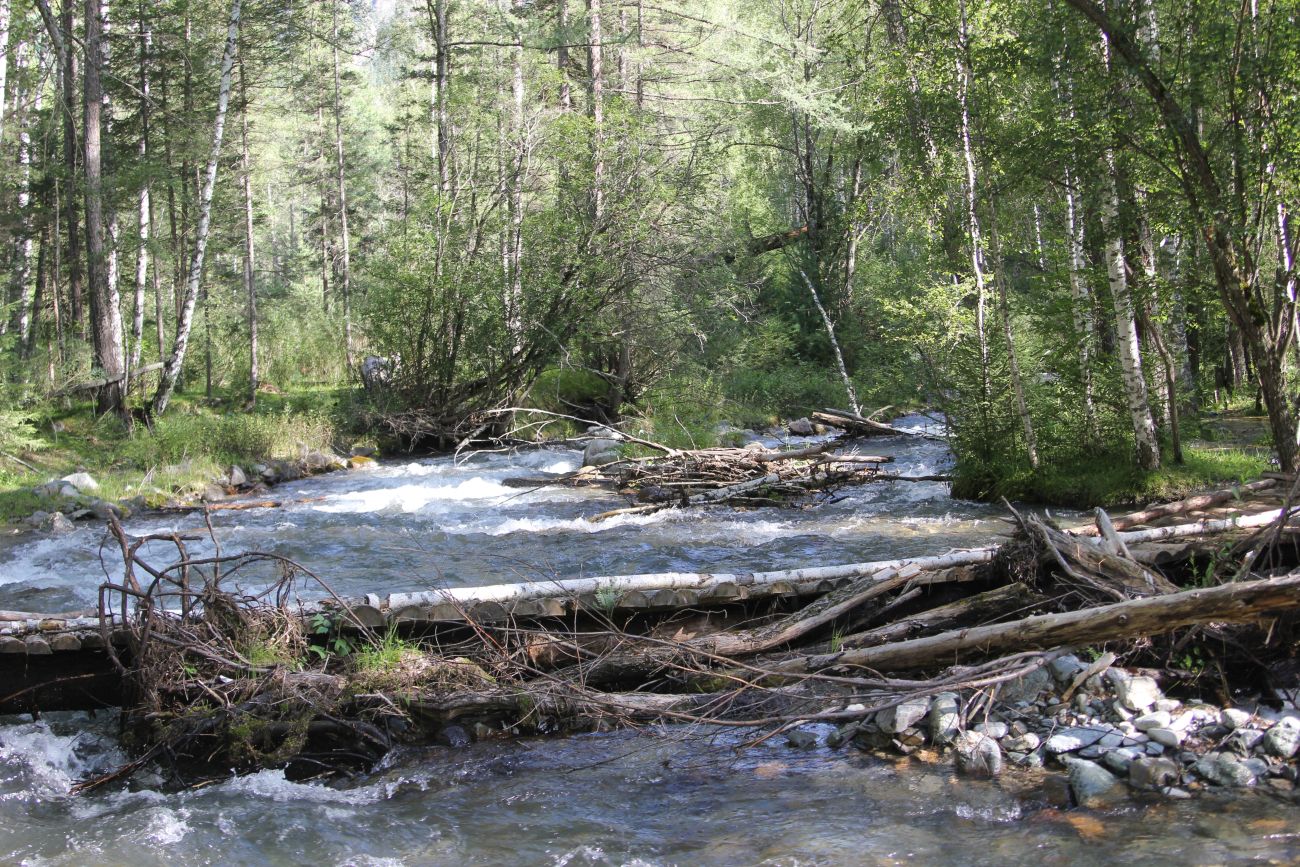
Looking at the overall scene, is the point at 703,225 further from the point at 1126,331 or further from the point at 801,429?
the point at 1126,331

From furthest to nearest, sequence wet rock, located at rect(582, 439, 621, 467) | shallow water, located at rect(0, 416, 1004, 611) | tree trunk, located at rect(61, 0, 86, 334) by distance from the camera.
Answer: tree trunk, located at rect(61, 0, 86, 334)
wet rock, located at rect(582, 439, 621, 467)
shallow water, located at rect(0, 416, 1004, 611)

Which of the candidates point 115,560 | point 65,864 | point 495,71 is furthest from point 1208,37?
point 495,71

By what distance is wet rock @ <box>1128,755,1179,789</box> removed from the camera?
14.6 ft

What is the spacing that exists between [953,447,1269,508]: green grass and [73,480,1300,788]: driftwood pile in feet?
17.0

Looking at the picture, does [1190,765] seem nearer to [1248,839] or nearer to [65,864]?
[1248,839]

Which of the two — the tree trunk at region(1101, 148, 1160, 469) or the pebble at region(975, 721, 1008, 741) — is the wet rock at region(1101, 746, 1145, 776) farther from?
the tree trunk at region(1101, 148, 1160, 469)

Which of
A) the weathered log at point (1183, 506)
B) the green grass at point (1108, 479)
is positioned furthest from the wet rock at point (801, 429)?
the weathered log at point (1183, 506)

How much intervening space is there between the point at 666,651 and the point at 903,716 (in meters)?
1.52

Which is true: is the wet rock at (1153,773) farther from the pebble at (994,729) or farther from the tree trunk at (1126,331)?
the tree trunk at (1126,331)

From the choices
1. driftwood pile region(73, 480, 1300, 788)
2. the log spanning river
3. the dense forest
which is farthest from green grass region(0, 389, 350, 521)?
the log spanning river

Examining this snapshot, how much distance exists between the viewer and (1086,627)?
17.0 ft

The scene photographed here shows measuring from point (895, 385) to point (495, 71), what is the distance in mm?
15265

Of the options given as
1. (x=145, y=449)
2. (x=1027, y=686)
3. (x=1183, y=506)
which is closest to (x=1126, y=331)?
(x=1183, y=506)

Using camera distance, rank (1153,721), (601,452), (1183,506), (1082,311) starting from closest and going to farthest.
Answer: (1153,721) < (1183,506) < (1082,311) < (601,452)
